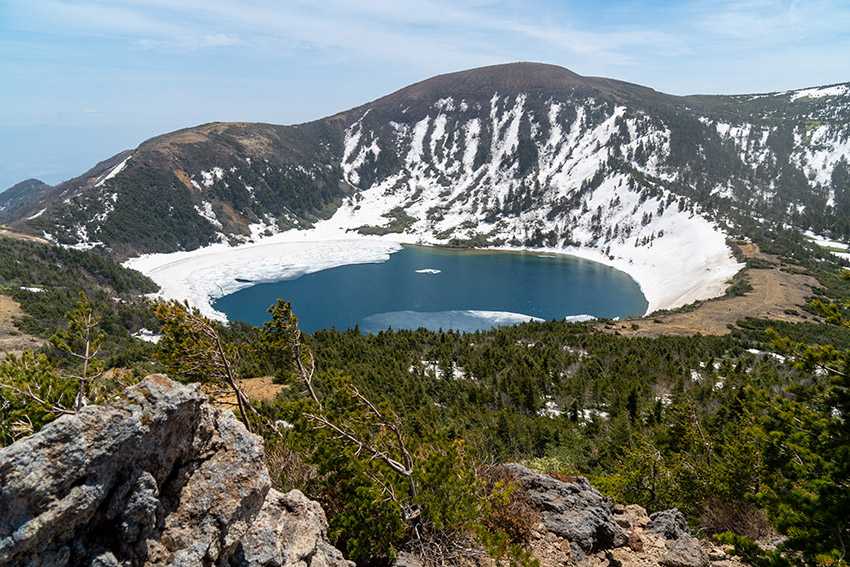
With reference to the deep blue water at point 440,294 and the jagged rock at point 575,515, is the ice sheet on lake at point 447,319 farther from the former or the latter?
the jagged rock at point 575,515

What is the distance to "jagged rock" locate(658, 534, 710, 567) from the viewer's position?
799cm

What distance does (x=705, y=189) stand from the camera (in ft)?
403

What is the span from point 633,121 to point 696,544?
16889 cm

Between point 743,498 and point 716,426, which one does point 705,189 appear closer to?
point 716,426

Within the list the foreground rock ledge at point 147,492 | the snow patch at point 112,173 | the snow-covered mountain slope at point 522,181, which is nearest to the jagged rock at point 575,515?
the foreground rock ledge at point 147,492

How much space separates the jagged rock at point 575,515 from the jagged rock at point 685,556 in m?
1.09

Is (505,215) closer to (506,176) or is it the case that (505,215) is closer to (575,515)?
(506,176)

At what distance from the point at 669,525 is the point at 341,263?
98336 mm

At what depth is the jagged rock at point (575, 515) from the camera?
354 inches

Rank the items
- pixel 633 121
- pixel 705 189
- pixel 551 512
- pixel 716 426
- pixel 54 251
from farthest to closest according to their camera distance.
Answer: pixel 633 121, pixel 705 189, pixel 54 251, pixel 716 426, pixel 551 512

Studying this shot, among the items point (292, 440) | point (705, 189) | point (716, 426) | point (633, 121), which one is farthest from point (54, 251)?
point (633, 121)

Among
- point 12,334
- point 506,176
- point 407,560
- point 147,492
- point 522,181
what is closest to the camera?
point 147,492

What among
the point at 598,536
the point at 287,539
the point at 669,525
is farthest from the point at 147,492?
the point at 669,525

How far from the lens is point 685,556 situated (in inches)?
Result: 320
